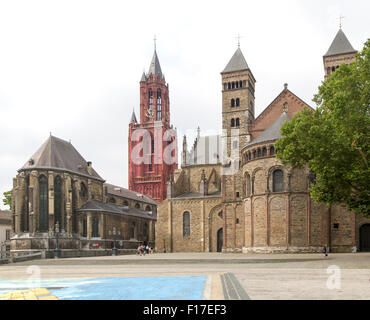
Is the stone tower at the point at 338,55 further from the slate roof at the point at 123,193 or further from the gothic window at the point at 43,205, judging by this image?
the slate roof at the point at 123,193

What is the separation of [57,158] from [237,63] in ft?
87.3

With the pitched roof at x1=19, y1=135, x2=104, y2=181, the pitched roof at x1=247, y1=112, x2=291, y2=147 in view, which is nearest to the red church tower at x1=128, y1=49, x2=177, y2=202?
the pitched roof at x1=19, y1=135, x2=104, y2=181

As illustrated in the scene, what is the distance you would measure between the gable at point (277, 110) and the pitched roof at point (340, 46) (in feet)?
24.3

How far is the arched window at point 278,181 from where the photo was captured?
4728 cm

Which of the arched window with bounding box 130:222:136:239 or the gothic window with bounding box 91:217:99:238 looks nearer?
the gothic window with bounding box 91:217:99:238

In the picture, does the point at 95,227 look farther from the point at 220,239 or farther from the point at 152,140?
the point at 152,140

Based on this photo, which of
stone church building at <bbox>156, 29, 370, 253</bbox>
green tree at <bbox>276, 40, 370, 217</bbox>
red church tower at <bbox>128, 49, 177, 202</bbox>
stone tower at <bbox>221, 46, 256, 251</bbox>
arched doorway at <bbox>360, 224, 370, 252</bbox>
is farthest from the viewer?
red church tower at <bbox>128, 49, 177, 202</bbox>

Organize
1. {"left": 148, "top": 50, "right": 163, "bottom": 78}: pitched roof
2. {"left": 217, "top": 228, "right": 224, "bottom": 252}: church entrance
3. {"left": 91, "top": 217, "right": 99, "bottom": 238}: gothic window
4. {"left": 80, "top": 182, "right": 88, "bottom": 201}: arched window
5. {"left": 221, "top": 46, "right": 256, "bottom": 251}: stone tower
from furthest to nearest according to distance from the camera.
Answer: {"left": 148, "top": 50, "right": 163, "bottom": 78}: pitched roof → {"left": 80, "top": 182, "right": 88, "bottom": 201}: arched window → {"left": 91, "top": 217, "right": 99, "bottom": 238}: gothic window → {"left": 217, "top": 228, "right": 224, "bottom": 252}: church entrance → {"left": 221, "top": 46, "right": 256, "bottom": 251}: stone tower

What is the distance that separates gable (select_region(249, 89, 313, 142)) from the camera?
53.5 m

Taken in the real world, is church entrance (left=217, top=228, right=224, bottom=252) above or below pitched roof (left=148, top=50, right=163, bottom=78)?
below

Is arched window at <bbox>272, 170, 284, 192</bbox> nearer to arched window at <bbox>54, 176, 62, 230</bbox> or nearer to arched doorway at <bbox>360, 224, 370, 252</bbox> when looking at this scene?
arched doorway at <bbox>360, 224, 370, 252</bbox>

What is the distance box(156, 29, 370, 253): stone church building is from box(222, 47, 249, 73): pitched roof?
0.13 metres

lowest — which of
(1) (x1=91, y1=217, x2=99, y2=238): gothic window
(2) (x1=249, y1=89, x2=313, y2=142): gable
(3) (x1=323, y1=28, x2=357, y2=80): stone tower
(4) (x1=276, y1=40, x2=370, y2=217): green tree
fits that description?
(1) (x1=91, y1=217, x2=99, y2=238): gothic window

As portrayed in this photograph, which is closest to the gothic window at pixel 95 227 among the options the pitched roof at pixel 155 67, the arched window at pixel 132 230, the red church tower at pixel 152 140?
the arched window at pixel 132 230
